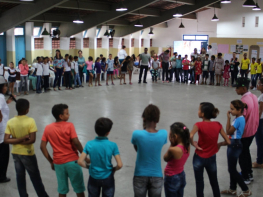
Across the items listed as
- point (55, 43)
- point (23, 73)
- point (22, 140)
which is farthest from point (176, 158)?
point (55, 43)

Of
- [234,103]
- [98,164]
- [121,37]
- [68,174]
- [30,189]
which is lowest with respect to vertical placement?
[30,189]

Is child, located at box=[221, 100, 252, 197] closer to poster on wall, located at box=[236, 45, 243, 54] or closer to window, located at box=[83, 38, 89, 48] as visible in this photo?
window, located at box=[83, 38, 89, 48]

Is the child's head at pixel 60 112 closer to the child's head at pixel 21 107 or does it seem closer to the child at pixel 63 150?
the child at pixel 63 150

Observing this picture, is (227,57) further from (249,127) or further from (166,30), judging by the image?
(249,127)

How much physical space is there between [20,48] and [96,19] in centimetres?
385

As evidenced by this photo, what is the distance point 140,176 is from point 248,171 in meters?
1.93

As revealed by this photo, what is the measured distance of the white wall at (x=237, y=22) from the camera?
1769cm

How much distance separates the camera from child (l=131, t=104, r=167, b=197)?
2.43m

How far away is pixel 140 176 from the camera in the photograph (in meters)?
2.44

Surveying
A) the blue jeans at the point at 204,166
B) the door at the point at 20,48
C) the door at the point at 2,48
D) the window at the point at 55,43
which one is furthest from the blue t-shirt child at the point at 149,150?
the window at the point at 55,43

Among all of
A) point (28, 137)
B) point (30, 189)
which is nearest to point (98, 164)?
point (28, 137)

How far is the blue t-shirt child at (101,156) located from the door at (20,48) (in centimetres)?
1296

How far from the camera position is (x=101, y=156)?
2398mm

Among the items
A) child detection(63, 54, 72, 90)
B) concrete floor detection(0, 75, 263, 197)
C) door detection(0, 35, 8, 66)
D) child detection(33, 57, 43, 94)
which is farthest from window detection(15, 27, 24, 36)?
concrete floor detection(0, 75, 263, 197)
